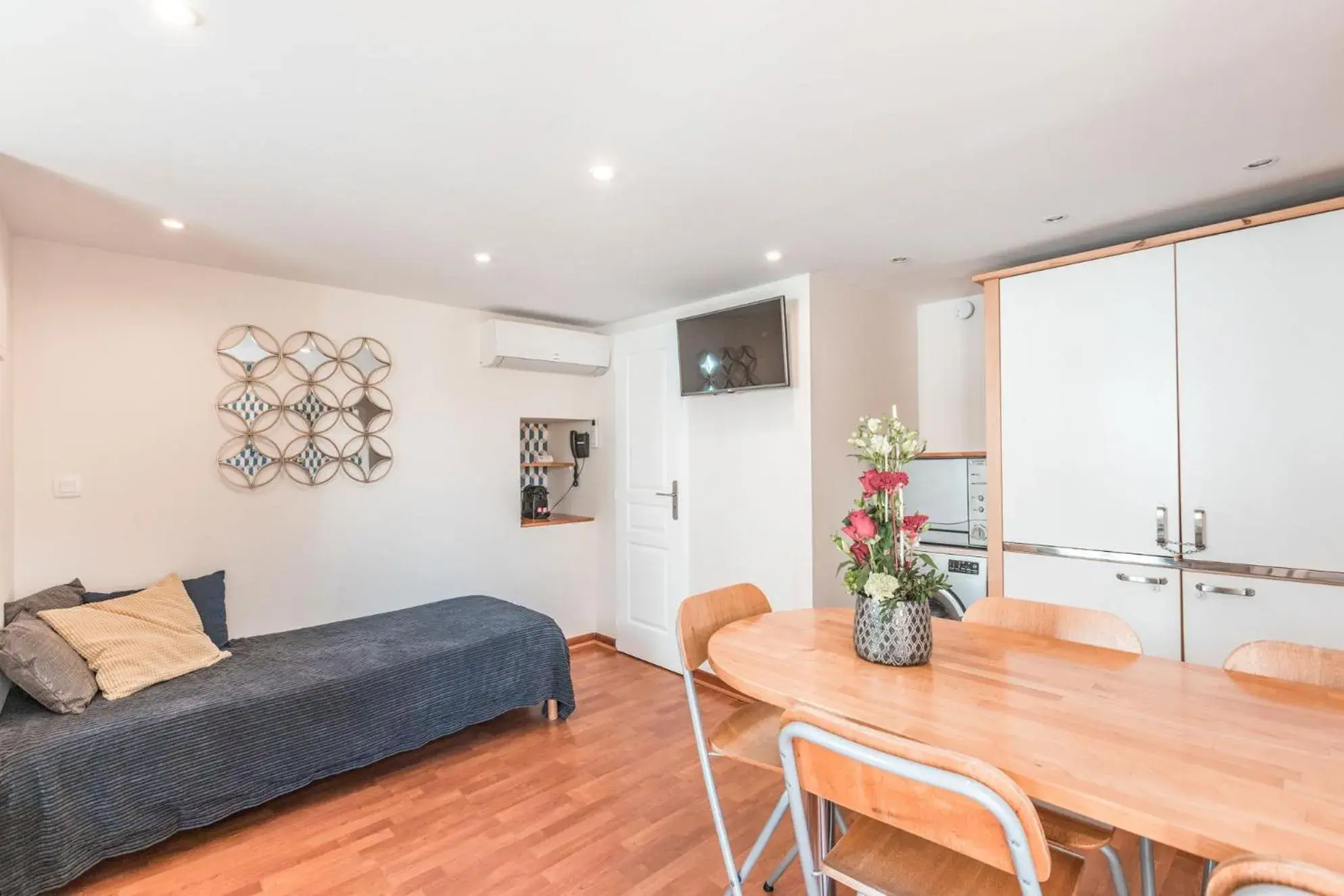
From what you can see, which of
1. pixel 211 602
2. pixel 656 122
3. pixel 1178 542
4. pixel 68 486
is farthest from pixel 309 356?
pixel 1178 542

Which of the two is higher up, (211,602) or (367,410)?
(367,410)

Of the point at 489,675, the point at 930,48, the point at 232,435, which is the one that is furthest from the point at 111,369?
the point at 930,48

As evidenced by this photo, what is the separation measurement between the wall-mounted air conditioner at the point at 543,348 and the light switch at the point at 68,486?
2019 mm

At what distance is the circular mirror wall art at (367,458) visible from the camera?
137 inches

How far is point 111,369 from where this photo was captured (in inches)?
110

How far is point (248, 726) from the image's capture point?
2.29 metres

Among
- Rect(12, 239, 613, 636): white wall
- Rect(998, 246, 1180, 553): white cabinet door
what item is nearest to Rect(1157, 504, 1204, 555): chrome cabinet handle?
Rect(998, 246, 1180, 553): white cabinet door

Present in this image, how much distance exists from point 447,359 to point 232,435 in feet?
3.99

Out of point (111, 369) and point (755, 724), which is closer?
point (755, 724)

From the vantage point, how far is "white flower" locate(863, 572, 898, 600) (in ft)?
4.98

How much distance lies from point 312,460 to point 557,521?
169 cm

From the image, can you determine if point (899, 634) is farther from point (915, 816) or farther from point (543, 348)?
point (543, 348)

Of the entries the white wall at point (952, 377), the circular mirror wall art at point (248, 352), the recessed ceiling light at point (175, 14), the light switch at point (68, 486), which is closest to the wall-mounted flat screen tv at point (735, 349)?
the white wall at point (952, 377)

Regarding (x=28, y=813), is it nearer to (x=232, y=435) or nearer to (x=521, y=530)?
(x=232, y=435)
